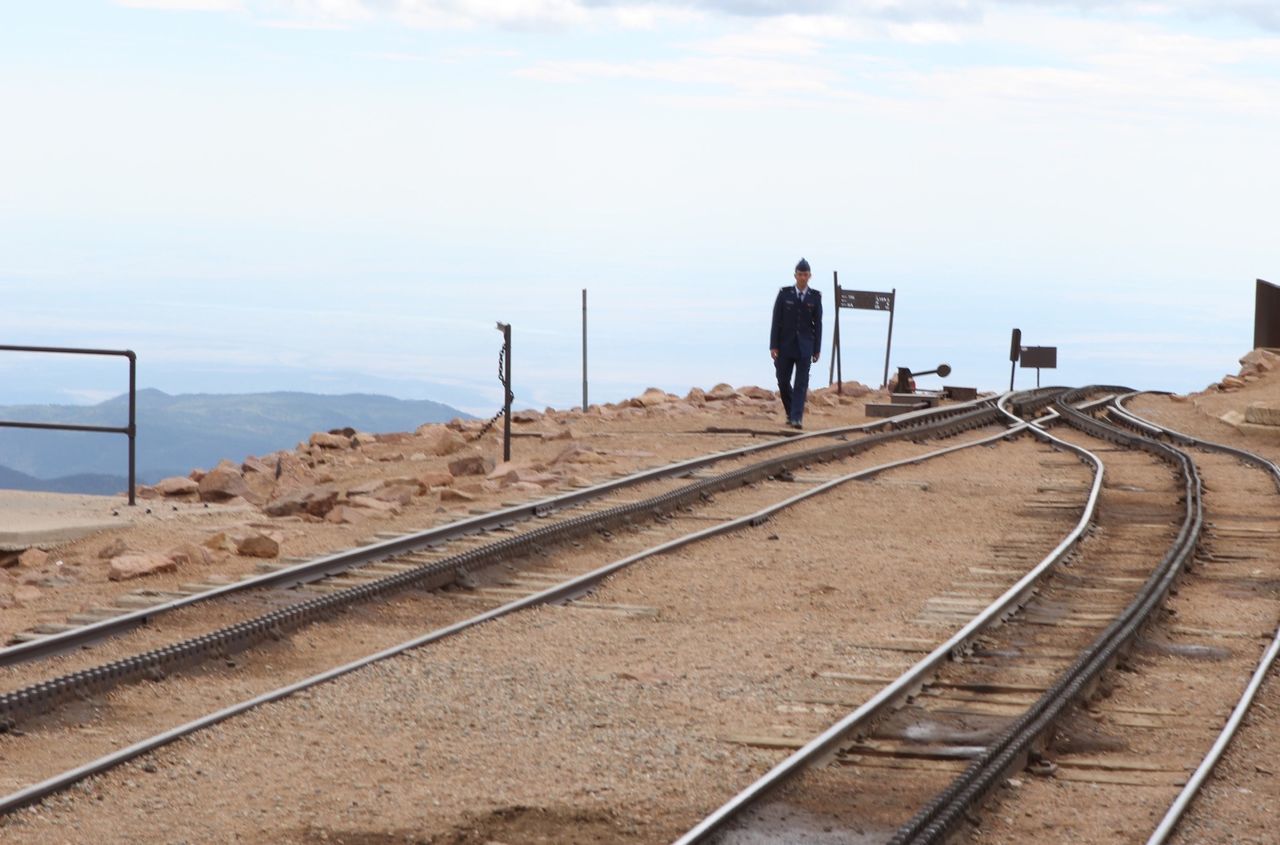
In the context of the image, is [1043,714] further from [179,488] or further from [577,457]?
[577,457]

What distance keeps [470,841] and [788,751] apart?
1.75m

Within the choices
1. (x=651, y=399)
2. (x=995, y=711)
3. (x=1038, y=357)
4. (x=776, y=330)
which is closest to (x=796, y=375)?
(x=776, y=330)

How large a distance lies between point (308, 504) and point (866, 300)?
1810 cm

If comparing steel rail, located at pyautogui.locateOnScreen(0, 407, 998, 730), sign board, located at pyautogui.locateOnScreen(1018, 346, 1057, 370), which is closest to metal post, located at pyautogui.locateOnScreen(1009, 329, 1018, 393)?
sign board, located at pyautogui.locateOnScreen(1018, 346, 1057, 370)

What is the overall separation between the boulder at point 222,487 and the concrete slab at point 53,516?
3.86 feet

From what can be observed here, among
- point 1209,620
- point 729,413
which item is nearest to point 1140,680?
point 1209,620

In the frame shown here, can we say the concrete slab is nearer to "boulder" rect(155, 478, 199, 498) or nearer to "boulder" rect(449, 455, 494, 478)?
"boulder" rect(155, 478, 199, 498)

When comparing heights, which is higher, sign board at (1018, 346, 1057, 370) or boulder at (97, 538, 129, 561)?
sign board at (1018, 346, 1057, 370)

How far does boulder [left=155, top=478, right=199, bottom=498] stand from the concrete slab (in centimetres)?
126

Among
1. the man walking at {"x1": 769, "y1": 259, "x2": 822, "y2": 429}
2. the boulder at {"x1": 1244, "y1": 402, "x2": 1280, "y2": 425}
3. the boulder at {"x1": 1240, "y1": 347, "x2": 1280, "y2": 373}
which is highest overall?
the man walking at {"x1": 769, "y1": 259, "x2": 822, "y2": 429}

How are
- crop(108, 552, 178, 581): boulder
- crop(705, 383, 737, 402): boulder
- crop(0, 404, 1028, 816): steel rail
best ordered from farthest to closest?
1. crop(705, 383, 737, 402): boulder
2. crop(108, 552, 178, 581): boulder
3. crop(0, 404, 1028, 816): steel rail

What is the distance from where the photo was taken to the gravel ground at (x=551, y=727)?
673cm

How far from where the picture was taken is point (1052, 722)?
7.98m

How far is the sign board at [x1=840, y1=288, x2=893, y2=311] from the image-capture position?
31594 mm
